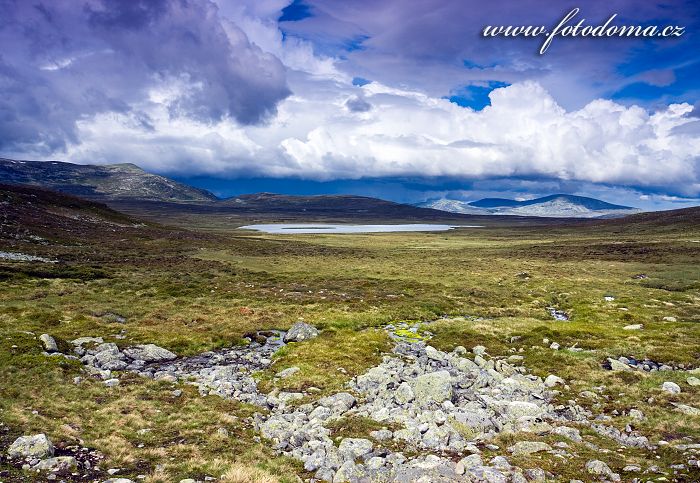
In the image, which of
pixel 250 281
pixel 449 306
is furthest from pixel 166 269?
pixel 449 306

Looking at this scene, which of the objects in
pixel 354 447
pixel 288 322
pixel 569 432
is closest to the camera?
pixel 354 447

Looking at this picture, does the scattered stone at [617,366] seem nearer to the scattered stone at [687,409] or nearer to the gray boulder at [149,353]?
the scattered stone at [687,409]

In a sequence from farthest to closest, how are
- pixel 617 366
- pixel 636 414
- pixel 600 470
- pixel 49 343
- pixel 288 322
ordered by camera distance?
pixel 288 322 → pixel 617 366 → pixel 49 343 → pixel 636 414 → pixel 600 470

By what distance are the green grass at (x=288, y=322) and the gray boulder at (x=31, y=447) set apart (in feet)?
4.39

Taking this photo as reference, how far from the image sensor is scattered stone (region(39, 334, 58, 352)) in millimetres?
27297

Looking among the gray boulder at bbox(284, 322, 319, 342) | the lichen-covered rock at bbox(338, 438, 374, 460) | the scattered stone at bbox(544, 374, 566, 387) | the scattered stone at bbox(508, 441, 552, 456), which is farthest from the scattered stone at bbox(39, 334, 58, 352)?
the scattered stone at bbox(544, 374, 566, 387)

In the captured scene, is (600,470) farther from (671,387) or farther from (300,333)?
(300,333)

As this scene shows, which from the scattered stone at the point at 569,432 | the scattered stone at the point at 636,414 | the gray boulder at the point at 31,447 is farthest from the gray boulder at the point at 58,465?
the scattered stone at the point at 636,414

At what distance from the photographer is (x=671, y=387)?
75.9 feet

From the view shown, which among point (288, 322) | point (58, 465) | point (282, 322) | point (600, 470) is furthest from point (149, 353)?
point (600, 470)

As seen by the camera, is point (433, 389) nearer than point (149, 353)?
Yes

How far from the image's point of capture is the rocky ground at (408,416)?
592 inches

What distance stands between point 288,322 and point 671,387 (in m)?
31.4

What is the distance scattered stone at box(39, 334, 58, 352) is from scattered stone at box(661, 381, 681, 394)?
37.0 m
